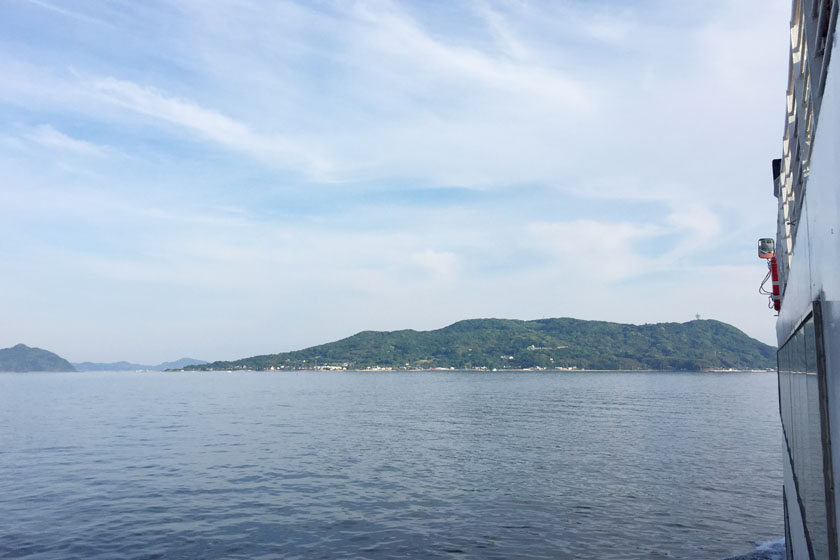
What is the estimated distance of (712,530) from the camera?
24047 millimetres

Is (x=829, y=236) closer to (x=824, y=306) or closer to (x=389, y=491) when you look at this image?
(x=824, y=306)

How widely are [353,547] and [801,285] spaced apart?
19138 mm

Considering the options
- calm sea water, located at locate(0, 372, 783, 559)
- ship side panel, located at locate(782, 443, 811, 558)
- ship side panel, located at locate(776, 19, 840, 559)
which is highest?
ship side panel, located at locate(776, 19, 840, 559)

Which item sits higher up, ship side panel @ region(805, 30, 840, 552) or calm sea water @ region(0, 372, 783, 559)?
ship side panel @ region(805, 30, 840, 552)

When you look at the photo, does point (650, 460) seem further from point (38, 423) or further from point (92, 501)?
point (38, 423)

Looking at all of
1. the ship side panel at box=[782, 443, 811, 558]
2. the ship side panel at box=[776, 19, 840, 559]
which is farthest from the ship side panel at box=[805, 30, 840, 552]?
the ship side panel at box=[782, 443, 811, 558]

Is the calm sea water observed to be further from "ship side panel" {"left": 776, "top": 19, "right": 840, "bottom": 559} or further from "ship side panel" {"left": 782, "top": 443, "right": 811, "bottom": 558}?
"ship side panel" {"left": 776, "top": 19, "right": 840, "bottom": 559}

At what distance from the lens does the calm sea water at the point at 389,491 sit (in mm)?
21922

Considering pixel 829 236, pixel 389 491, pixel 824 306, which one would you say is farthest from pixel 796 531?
pixel 389 491

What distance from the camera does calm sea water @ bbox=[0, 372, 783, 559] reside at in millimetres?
21922

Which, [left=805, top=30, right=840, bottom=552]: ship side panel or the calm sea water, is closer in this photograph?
[left=805, top=30, right=840, bottom=552]: ship side panel

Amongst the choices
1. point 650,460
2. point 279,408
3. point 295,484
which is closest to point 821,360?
point 295,484

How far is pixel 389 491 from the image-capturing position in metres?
29.8

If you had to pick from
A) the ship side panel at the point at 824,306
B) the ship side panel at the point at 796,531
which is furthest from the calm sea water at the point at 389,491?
the ship side panel at the point at 824,306
